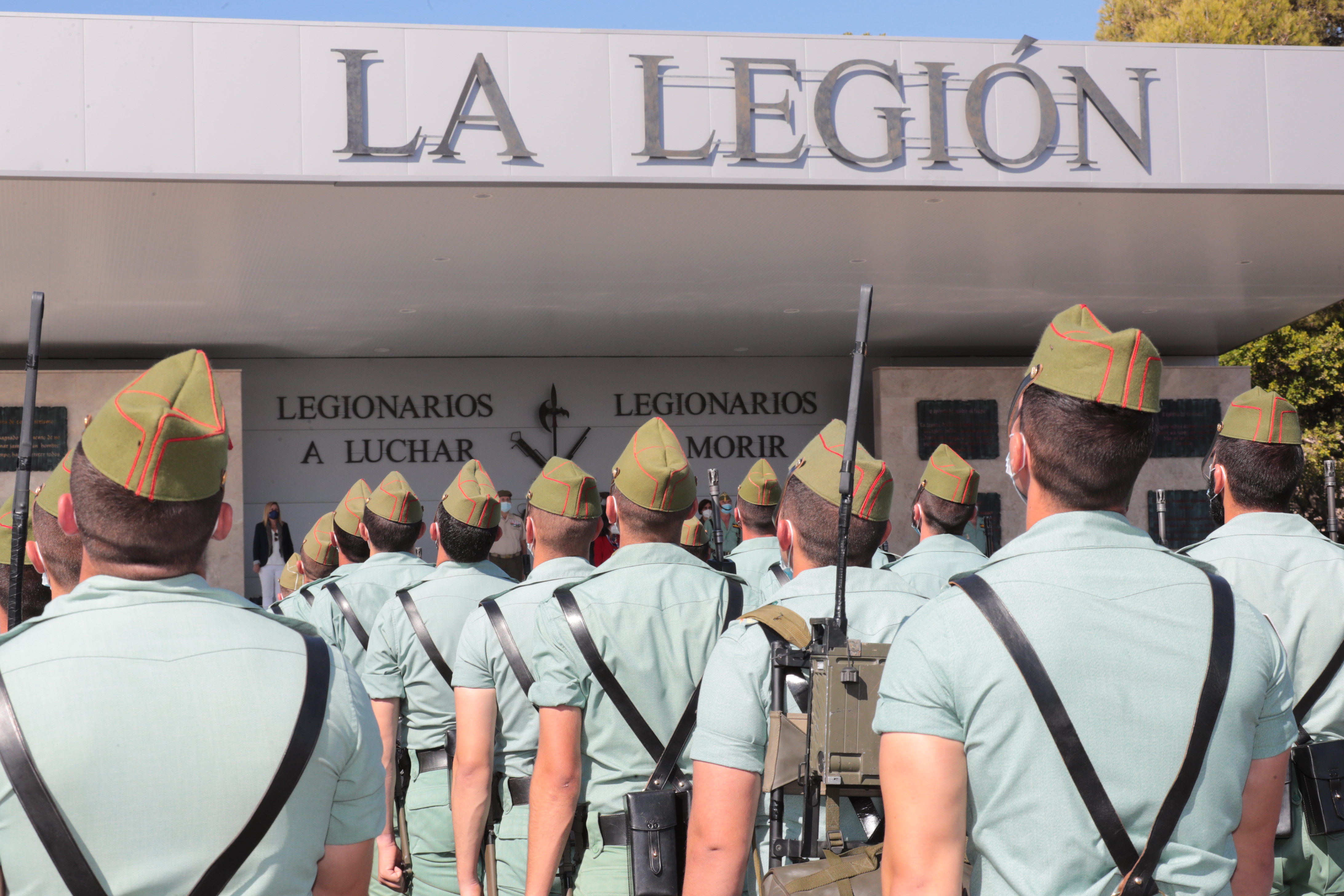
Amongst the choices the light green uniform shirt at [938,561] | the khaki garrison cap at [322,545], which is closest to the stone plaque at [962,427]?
the khaki garrison cap at [322,545]

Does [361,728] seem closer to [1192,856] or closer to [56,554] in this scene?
[56,554]

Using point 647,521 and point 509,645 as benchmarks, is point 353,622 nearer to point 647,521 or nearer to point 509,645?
point 509,645

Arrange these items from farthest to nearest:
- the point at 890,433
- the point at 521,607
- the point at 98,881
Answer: the point at 890,433
the point at 521,607
the point at 98,881

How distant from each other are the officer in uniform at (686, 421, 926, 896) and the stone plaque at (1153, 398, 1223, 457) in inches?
595

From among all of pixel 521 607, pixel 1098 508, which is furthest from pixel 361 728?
pixel 521 607

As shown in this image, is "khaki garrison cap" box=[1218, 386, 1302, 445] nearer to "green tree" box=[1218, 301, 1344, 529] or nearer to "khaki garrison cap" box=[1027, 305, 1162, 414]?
"khaki garrison cap" box=[1027, 305, 1162, 414]

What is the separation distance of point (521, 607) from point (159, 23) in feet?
22.6

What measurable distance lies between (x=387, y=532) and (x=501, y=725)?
60.1 inches

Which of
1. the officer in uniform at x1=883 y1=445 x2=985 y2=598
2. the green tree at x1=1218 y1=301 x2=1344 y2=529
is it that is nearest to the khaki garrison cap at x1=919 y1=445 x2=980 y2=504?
the officer in uniform at x1=883 y1=445 x2=985 y2=598

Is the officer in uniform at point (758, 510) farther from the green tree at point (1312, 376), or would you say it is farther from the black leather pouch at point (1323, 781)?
the green tree at point (1312, 376)

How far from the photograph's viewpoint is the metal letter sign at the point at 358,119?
27.9 feet

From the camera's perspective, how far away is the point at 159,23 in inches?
324

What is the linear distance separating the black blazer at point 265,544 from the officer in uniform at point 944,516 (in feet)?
39.1

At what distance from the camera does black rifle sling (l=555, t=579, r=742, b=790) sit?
2.54 metres
